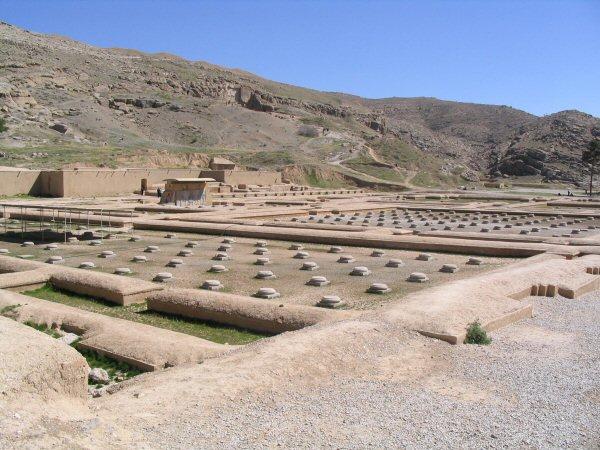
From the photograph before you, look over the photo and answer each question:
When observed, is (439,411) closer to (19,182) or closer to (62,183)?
(62,183)

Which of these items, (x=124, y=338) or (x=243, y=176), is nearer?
(x=124, y=338)

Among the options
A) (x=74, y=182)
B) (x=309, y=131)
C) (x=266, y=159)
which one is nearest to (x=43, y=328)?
(x=74, y=182)

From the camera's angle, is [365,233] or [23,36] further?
[23,36]

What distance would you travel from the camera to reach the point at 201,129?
69.4 meters

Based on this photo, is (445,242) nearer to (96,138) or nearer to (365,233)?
(365,233)

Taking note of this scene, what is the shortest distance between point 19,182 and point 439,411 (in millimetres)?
27069

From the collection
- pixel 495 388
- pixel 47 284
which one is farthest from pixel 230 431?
pixel 47 284

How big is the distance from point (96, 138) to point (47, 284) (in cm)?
4740

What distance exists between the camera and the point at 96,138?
54.8 m

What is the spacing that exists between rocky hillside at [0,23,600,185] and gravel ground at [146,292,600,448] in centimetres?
3399

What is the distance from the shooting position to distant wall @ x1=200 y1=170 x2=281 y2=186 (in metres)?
37.5

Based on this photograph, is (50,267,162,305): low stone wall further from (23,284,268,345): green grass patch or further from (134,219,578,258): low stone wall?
(134,219,578,258): low stone wall

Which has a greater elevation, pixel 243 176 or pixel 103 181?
pixel 243 176

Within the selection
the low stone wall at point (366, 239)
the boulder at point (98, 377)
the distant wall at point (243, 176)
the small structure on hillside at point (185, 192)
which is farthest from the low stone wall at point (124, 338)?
the distant wall at point (243, 176)
